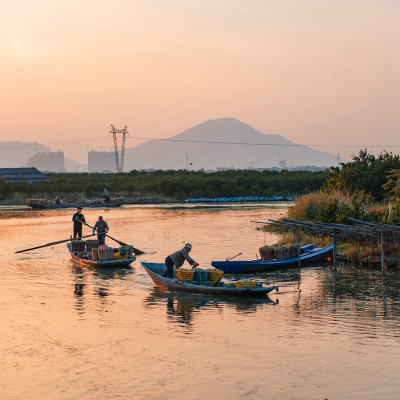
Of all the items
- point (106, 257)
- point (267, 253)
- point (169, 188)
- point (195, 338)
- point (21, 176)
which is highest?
point (21, 176)

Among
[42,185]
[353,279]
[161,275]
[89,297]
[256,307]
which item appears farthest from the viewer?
[42,185]

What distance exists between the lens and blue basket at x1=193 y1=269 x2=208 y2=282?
84.6 ft

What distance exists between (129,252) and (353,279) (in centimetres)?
1098

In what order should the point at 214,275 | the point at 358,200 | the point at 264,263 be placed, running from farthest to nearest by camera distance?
the point at 358,200 → the point at 264,263 → the point at 214,275

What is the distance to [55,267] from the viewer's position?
35.0 m

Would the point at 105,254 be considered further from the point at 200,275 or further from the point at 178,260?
the point at 200,275

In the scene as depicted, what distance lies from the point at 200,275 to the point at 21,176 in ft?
372

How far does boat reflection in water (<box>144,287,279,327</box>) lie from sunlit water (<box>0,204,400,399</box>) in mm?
39

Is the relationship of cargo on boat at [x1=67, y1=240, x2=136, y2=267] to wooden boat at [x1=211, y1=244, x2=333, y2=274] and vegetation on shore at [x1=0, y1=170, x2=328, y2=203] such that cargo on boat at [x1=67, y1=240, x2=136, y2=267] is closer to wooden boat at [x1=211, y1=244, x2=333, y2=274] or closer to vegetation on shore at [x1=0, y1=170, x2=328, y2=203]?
wooden boat at [x1=211, y1=244, x2=333, y2=274]

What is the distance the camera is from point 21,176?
13362cm

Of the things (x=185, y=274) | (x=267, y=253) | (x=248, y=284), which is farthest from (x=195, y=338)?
(x=267, y=253)

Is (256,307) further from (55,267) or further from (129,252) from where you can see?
(55,267)

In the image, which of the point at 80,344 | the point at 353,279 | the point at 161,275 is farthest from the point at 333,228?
the point at 80,344

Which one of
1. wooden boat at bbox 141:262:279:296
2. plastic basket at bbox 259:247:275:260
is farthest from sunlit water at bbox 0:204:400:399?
plastic basket at bbox 259:247:275:260
